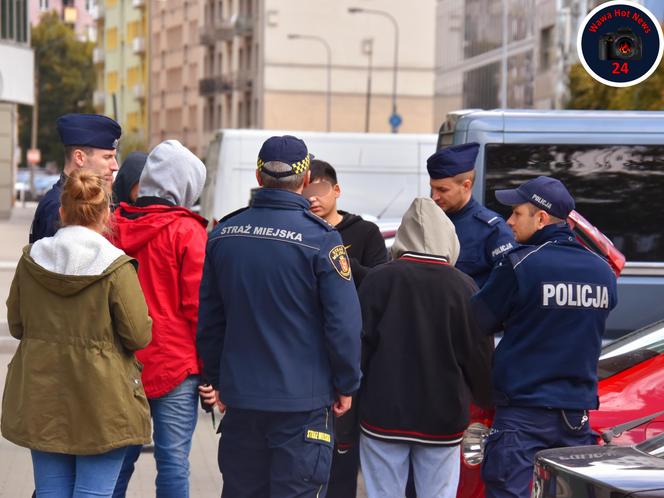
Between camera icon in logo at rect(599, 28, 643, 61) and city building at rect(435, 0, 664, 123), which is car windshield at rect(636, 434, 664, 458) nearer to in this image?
camera icon in logo at rect(599, 28, 643, 61)

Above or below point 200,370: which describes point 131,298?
above

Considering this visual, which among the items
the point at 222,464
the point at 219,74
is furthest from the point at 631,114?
the point at 219,74

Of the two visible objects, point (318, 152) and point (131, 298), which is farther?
point (318, 152)

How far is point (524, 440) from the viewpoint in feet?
Result: 19.6

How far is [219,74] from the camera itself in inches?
3784

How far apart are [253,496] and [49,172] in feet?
332

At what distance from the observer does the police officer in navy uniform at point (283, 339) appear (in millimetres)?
5520

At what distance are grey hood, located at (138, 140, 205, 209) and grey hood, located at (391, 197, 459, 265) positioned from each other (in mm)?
889

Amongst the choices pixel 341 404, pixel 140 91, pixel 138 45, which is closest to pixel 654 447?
pixel 341 404

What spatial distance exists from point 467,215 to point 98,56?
114782 mm

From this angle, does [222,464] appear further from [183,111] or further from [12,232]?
[183,111]

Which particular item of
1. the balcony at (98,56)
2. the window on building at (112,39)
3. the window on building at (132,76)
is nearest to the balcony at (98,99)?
the window on building at (132,76)

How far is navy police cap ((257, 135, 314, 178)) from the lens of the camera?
18.6ft

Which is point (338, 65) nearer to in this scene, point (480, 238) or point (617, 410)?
point (480, 238)
